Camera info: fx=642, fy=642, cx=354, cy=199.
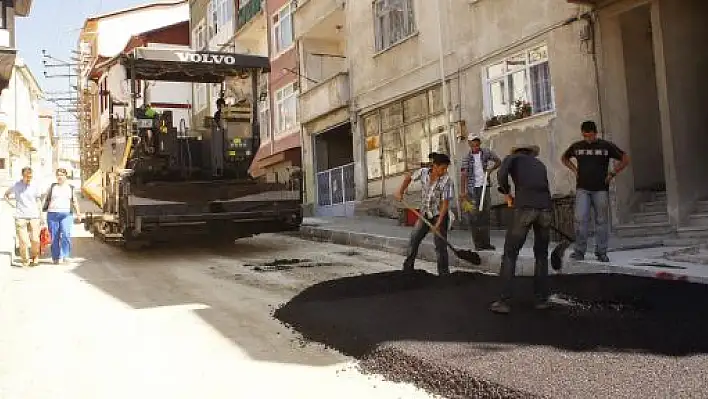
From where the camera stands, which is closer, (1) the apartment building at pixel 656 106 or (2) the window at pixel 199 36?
(1) the apartment building at pixel 656 106

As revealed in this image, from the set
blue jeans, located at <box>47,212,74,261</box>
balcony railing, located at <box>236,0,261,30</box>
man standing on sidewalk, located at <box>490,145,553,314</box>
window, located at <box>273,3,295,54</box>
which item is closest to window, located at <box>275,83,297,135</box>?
window, located at <box>273,3,295,54</box>

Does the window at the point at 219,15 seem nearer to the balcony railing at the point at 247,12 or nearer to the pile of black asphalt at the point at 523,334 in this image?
the balcony railing at the point at 247,12

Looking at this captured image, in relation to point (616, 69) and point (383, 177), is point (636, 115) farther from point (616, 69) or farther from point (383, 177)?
point (383, 177)

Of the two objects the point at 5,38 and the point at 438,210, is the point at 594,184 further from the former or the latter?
the point at 5,38

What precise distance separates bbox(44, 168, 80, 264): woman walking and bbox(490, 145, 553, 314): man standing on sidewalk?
22.6 feet

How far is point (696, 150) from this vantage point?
27.3 feet

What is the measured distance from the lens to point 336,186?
682 inches

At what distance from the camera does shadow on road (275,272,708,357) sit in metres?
4.23

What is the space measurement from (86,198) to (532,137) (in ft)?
27.0

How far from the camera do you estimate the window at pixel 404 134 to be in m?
12.9

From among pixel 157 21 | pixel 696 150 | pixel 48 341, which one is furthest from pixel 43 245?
pixel 157 21

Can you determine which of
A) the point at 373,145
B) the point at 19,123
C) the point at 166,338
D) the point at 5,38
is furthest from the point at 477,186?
the point at 19,123

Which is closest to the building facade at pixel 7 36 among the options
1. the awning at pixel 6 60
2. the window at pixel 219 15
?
the awning at pixel 6 60

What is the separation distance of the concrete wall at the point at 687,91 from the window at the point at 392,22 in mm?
6079
